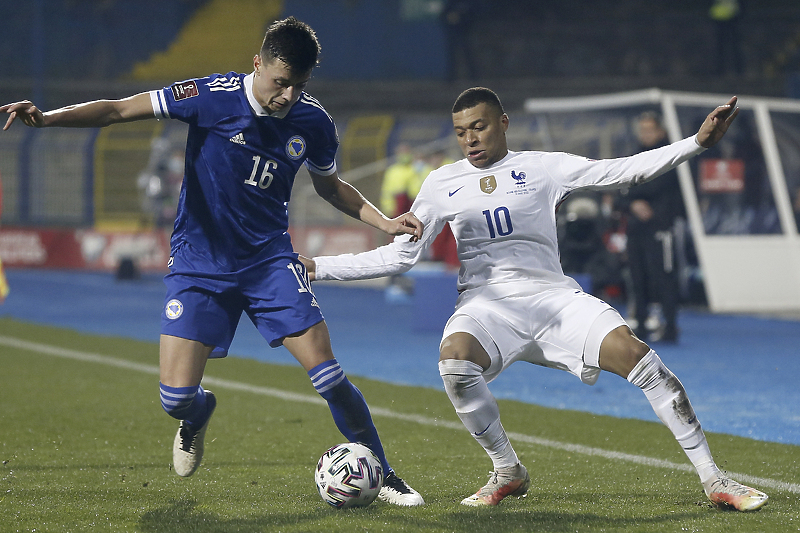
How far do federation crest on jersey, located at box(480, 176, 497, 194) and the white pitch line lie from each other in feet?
5.69

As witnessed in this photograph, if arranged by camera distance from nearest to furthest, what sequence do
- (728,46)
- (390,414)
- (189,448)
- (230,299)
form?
(230,299)
(189,448)
(390,414)
(728,46)

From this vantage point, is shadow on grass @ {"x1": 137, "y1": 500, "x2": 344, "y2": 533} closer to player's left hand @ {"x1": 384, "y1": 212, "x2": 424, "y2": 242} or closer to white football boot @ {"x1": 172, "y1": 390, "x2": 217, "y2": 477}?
white football boot @ {"x1": 172, "y1": 390, "x2": 217, "y2": 477}

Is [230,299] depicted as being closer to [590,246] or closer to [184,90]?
[184,90]

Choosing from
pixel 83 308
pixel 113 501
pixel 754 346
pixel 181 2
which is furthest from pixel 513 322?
pixel 181 2

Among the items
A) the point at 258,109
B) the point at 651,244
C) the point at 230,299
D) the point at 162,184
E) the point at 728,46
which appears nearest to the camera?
the point at 258,109

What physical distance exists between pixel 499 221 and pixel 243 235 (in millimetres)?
1091

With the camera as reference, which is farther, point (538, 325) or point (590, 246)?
point (590, 246)

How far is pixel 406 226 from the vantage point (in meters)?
4.54

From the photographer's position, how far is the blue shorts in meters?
4.47

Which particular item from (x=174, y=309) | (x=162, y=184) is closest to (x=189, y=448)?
(x=174, y=309)

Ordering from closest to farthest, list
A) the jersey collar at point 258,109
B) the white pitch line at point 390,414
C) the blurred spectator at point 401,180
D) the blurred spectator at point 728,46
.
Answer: the jersey collar at point 258,109 → the white pitch line at point 390,414 → the blurred spectator at point 401,180 → the blurred spectator at point 728,46

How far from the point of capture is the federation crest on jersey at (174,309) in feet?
14.8

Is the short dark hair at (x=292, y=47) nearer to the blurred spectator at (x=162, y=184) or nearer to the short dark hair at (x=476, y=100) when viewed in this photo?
the short dark hair at (x=476, y=100)

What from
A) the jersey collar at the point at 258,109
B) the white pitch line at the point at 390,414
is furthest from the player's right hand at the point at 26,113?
the white pitch line at the point at 390,414
